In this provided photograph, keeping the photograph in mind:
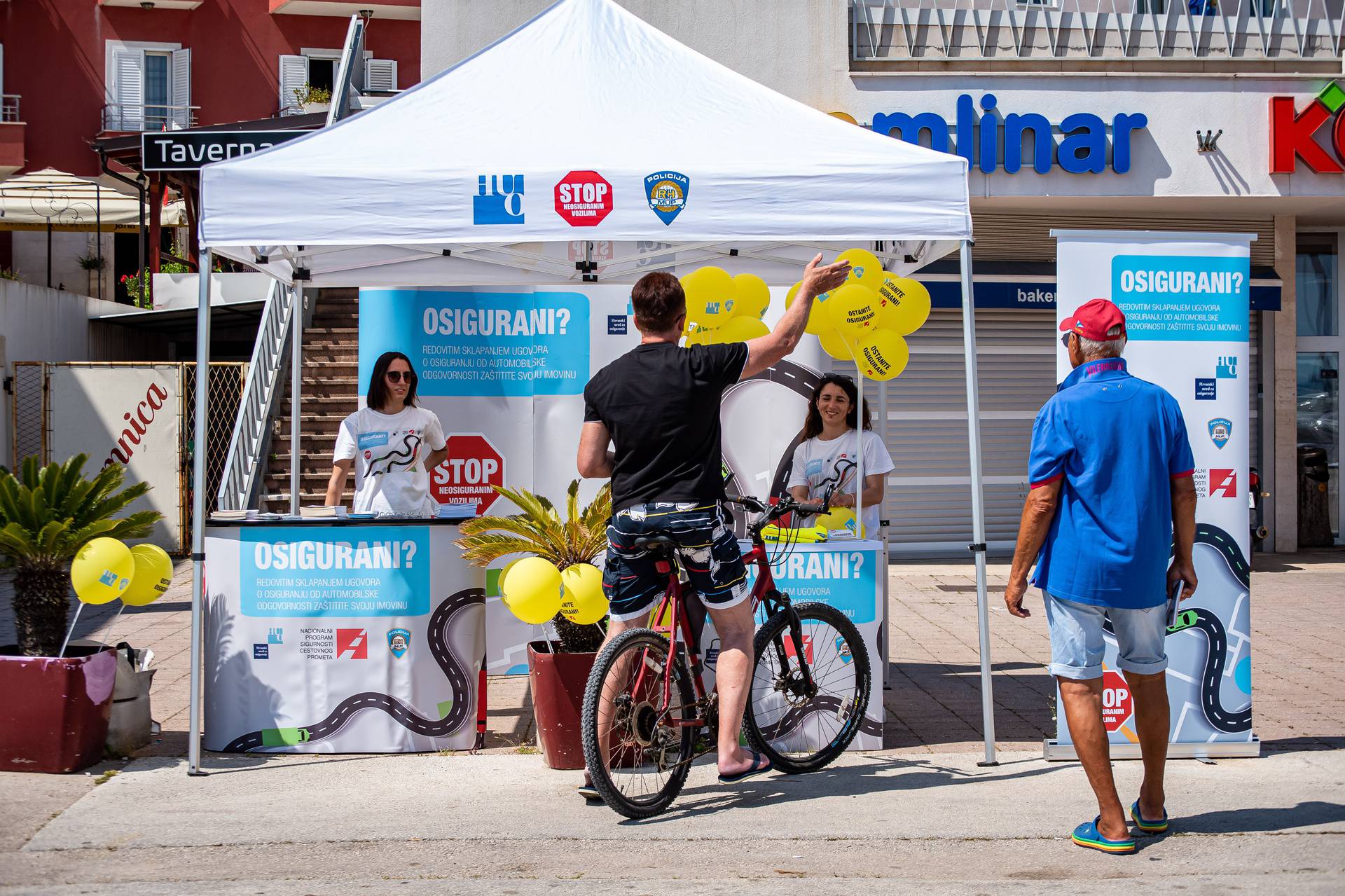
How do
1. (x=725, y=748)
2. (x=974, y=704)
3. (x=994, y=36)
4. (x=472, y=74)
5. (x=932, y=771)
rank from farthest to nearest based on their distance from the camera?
(x=994, y=36) < (x=974, y=704) < (x=472, y=74) < (x=932, y=771) < (x=725, y=748)

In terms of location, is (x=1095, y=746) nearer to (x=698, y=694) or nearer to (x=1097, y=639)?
(x=1097, y=639)

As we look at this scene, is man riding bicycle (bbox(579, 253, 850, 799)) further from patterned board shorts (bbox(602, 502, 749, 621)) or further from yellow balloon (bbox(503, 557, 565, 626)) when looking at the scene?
yellow balloon (bbox(503, 557, 565, 626))

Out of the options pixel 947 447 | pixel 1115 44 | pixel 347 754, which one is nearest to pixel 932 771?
pixel 347 754

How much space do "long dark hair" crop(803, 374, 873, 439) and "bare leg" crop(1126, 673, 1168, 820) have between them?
2.55 m

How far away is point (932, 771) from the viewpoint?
5617 millimetres

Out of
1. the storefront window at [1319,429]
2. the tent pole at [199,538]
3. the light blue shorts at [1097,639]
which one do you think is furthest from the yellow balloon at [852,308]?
the storefront window at [1319,429]

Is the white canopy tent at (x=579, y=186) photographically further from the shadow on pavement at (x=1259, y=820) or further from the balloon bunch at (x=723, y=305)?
the shadow on pavement at (x=1259, y=820)

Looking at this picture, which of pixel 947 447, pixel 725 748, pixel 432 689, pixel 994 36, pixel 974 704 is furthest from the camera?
pixel 947 447

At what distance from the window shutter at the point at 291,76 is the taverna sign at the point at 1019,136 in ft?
68.9

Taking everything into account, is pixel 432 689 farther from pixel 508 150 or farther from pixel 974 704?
pixel 974 704

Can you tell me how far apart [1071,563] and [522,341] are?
462cm

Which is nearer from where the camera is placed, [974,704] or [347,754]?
[347,754]

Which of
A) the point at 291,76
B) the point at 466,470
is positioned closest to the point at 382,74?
the point at 291,76

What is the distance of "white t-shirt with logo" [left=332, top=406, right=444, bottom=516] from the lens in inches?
279
